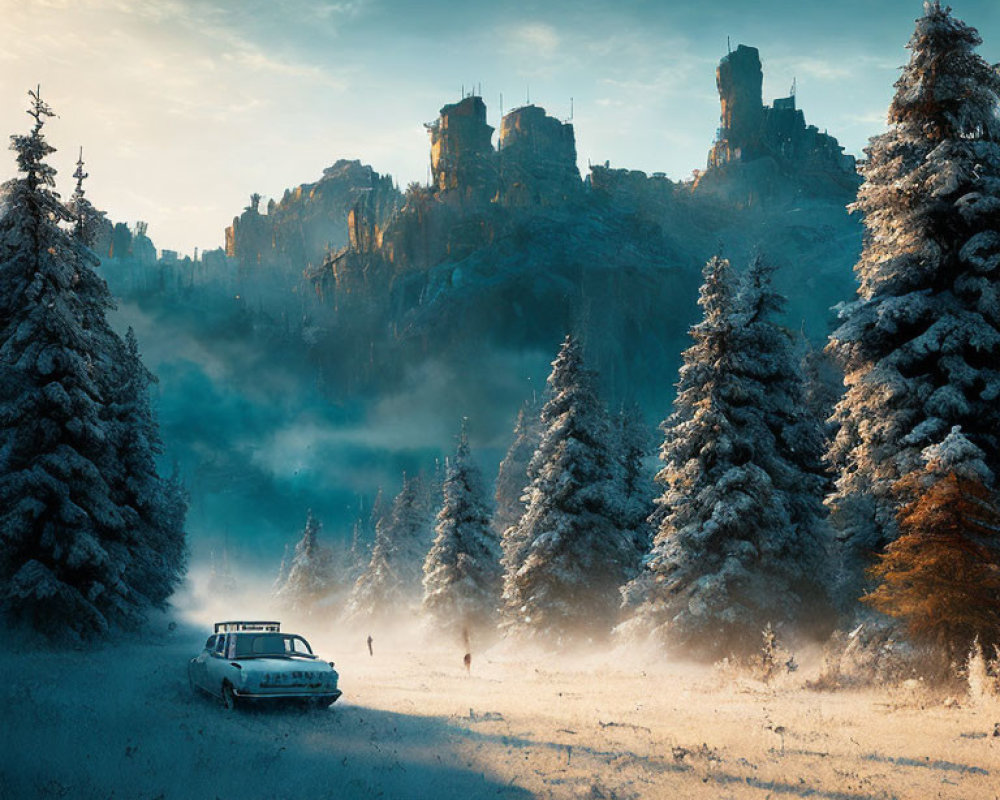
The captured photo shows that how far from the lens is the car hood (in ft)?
45.1

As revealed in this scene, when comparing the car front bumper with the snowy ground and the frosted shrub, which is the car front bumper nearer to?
the snowy ground

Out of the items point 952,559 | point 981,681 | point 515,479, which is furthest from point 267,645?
point 515,479

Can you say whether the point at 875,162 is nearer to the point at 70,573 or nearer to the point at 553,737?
the point at 553,737

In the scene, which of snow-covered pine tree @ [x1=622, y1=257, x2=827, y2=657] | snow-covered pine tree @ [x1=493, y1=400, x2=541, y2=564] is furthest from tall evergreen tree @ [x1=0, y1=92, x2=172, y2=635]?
snow-covered pine tree @ [x1=493, y1=400, x2=541, y2=564]

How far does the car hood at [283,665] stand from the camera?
1374 cm

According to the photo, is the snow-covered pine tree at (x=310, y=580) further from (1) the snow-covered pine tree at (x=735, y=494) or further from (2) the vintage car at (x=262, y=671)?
(2) the vintage car at (x=262, y=671)

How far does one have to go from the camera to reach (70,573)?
21719mm

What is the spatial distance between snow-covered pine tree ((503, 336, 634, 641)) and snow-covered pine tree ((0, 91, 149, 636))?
16.8 metres

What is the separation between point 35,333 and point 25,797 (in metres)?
16.8

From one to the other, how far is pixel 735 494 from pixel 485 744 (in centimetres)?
1431

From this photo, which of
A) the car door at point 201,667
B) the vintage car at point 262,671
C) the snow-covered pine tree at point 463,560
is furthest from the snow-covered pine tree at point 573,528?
the car door at point 201,667

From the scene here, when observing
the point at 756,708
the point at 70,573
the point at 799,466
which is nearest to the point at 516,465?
the point at 799,466

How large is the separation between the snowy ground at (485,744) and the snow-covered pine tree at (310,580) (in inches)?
2078

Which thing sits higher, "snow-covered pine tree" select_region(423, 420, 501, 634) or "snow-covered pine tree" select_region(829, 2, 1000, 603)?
"snow-covered pine tree" select_region(829, 2, 1000, 603)
